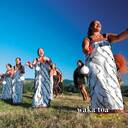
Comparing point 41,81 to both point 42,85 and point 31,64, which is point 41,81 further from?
point 31,64

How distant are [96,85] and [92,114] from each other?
0.82 m

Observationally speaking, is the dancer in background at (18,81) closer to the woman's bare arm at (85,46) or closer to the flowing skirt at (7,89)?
the flowing skirt at (7,89)

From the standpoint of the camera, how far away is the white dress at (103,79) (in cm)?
1001

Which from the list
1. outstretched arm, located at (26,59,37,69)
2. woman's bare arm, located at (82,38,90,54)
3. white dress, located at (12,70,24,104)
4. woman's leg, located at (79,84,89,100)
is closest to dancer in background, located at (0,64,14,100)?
white dress, located at (12,70,24,104)

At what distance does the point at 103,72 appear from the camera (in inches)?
396

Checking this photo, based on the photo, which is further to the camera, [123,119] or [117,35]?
[117,35]

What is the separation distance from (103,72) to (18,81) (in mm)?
14487

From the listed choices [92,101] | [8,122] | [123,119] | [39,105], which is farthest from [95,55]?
[39,105]

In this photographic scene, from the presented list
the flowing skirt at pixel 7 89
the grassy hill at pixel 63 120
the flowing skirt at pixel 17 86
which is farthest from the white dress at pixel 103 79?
the flowing skirt at pixel 7 89

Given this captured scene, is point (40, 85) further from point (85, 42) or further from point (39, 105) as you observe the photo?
point (85, 42)

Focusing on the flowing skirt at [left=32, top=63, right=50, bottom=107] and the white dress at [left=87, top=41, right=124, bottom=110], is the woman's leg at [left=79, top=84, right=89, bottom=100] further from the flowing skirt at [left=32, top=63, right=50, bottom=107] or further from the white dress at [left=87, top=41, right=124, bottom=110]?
the white dress at [left=87, top=41, right=124, bottom=110]

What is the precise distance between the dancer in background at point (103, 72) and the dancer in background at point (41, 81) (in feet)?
28.5

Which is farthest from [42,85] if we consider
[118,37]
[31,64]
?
[118,37]

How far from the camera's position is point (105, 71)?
10.1m
